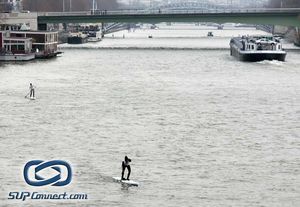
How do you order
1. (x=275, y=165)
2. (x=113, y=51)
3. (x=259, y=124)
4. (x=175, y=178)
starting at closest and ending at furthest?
(x=175, y=178) → (x=275, y=165) → (x=259, y=124) → (x=113, y=51)

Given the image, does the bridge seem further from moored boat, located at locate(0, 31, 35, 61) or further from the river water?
the river water

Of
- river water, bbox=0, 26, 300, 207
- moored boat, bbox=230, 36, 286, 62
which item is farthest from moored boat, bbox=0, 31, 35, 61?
moored boat, bbox=230, 36, 286, 62

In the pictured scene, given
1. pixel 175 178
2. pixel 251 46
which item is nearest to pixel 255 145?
pixel 175 178

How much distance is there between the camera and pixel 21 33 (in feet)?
285

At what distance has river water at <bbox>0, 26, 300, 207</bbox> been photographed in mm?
28969

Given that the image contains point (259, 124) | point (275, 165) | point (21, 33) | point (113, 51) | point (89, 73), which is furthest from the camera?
point (113, 51)

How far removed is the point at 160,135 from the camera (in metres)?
38.2

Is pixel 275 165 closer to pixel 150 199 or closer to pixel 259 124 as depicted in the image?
pixel 150 199

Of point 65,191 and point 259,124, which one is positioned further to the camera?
point 259,124

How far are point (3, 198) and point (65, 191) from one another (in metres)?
1.75

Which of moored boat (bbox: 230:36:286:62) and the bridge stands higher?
the bridge

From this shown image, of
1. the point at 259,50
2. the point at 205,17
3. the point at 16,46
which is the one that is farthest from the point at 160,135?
the point at 205,17

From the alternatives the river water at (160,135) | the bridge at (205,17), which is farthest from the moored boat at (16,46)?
the bridge at (205,17)

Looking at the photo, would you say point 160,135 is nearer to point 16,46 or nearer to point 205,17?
Answer: point 16,46
